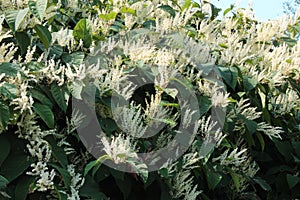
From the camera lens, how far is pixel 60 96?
199 cm

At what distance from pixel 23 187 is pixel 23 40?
0.64 metres

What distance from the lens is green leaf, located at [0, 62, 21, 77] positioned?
6.13 ft

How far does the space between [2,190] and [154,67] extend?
0.92m

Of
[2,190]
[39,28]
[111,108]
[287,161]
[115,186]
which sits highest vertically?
[39,28]

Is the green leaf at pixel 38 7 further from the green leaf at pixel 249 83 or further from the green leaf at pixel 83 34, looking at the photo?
the green leaf at pixel 249 83

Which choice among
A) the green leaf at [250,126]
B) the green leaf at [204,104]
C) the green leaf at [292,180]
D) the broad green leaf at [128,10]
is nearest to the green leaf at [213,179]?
the green leaf at [204,104]

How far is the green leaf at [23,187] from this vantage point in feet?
5.95

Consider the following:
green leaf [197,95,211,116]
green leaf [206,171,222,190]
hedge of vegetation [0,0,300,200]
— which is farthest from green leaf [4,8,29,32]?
green leaf [206,171,222,190]

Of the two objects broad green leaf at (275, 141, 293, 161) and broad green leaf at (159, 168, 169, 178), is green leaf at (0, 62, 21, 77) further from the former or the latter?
broad green leaf at (275, 141, 293, 161)

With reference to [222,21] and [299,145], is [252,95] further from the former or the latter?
[222,21]

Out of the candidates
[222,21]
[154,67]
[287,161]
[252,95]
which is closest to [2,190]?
[154,67]

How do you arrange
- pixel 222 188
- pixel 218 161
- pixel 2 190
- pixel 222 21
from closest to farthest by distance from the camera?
pixel 2 190, pixel 218 161, pixel 222 188, pixel 222 21

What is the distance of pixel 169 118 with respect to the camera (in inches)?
90.3

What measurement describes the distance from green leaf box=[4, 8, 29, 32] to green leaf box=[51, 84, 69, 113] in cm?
29
